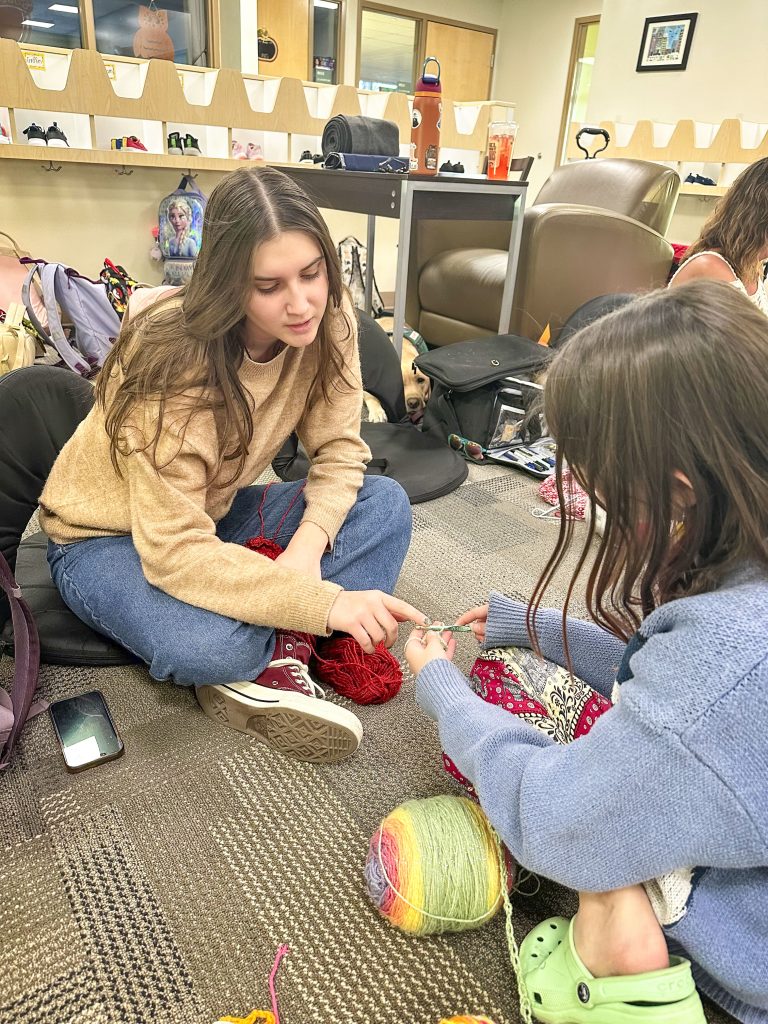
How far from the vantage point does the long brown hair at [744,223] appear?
1.64 m

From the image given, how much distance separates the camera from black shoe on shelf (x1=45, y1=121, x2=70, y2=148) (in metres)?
2.70

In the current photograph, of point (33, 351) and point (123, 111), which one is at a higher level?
point (123, 111)

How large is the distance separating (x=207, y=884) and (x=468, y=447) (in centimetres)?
145

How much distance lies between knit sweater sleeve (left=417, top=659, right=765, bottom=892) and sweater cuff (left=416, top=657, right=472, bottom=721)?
8cm

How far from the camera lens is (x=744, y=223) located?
1669 mm

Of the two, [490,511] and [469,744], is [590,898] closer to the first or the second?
[469,744]

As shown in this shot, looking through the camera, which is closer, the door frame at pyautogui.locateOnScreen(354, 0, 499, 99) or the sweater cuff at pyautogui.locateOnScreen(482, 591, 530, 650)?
the sweater cuff at pyautogui.locateOnScreen(482, 591, 530, 650)

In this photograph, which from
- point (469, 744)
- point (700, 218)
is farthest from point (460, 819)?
point (700, 218)

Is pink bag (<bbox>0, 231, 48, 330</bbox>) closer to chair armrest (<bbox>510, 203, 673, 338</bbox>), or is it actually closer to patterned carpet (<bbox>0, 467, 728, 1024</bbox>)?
patterned carpet (<bbox>0, 467, 728, 1024</bbox>)

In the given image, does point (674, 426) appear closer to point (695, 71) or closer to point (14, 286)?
point (14, 286)

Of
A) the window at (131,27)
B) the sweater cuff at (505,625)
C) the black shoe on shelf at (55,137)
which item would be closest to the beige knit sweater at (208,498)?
the sweater cuff at (505,625)

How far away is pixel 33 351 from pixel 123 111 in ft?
4.42

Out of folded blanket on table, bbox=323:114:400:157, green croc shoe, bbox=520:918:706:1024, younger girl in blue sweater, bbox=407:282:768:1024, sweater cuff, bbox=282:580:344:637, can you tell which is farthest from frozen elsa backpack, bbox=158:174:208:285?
green croc shoe, bbox=520:918:706:1024

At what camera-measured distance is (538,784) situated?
1.97 feet
